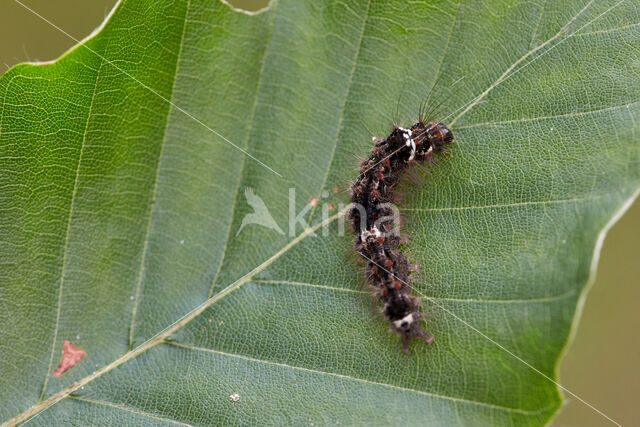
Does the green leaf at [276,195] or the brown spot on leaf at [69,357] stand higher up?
the green leaf at [276,195]

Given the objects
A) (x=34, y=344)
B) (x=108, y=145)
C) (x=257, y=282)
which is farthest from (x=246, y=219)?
(x=34, y=344)

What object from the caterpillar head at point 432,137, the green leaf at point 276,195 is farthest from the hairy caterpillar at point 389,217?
the green leaf at point 276,195

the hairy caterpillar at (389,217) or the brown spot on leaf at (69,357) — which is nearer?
the brown spot on leaf at (69,357)

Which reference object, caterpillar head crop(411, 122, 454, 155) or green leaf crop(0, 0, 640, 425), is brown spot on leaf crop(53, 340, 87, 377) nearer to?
green leaf crop(0, 0, 640, 425)

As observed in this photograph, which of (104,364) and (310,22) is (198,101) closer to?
(310,22)

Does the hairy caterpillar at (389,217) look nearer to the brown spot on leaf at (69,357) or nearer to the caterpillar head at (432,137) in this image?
the caterpillar head at (432,137)

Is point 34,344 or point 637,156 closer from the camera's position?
point 637,156

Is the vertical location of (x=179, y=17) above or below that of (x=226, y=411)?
above
